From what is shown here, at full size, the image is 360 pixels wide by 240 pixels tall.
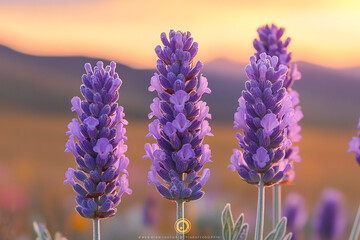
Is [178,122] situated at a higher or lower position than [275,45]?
lower

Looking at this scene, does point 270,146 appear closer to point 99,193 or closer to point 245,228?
point 245,228

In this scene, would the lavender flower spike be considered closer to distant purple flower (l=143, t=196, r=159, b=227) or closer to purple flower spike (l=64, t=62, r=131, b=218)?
purple flower spike (l=64, t=62, r=131, b=218)

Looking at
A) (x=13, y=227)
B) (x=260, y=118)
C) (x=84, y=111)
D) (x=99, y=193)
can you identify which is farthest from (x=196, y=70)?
(x=13, y=227)

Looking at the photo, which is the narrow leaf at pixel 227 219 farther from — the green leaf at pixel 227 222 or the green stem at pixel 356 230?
the green stem at pixel 356 230

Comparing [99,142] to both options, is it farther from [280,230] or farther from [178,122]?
[280,230]

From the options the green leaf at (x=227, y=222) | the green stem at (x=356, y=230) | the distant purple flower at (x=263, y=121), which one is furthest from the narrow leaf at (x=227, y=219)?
the green stem at (x=356, y=230)

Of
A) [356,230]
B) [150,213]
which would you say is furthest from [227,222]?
[150,213]

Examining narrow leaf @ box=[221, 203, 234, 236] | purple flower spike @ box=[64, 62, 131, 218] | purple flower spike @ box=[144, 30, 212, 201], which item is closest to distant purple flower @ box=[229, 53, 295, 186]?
purple flower spike @ box=[144, 30, 212, 201]
